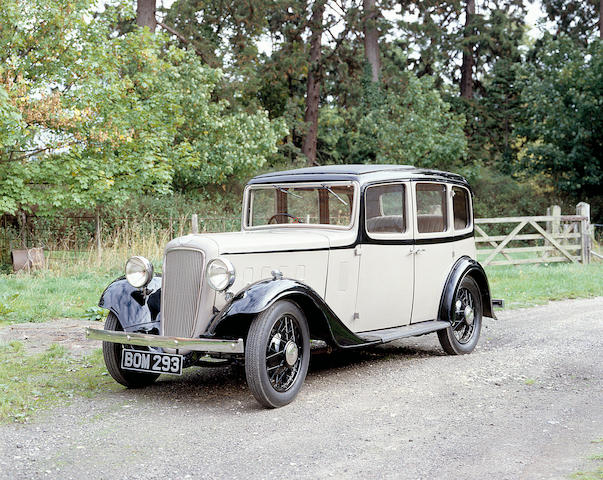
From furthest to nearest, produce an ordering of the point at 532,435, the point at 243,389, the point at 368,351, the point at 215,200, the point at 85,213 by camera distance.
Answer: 1. the point at 215,200
2. the point at 85,213
3. the point at 368,351
4. the point at 243,389
5. the point at 532,435

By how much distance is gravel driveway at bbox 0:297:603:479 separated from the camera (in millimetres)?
4059

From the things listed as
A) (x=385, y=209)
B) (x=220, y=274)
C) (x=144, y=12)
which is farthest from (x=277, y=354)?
(x=144, y=12)

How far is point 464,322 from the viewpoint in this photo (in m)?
7.66

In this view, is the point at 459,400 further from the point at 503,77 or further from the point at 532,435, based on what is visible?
the point at 503,77

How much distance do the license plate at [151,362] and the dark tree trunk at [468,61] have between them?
28031mm

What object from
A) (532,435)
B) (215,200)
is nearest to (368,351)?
(532,435)

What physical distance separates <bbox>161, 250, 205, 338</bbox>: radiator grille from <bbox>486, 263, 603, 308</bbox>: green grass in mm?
6616

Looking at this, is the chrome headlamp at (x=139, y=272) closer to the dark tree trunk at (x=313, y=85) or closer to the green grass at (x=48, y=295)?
the green grass at (x=48, y=295)

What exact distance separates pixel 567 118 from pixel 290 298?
2227 cm

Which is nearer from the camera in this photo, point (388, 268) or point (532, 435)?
point (532, 435)

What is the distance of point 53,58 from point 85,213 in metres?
5.11

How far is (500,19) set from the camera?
98.9 ft

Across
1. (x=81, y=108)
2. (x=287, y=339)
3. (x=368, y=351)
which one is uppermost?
(x=81, y=108)

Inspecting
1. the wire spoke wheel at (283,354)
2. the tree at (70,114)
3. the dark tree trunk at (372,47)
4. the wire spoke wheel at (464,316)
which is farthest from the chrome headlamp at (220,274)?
the dark tree trunk at (372,47)
